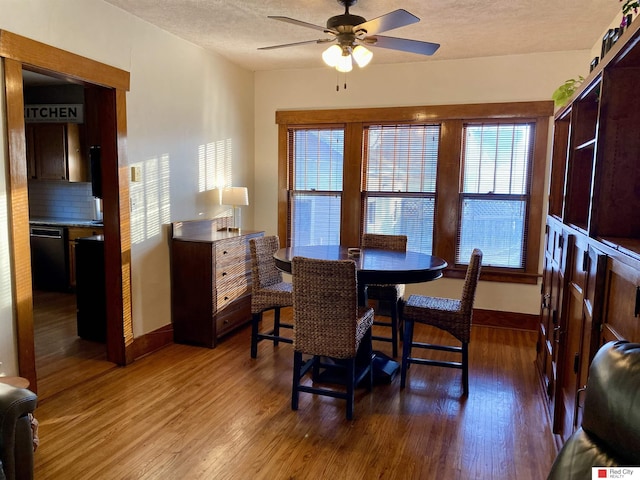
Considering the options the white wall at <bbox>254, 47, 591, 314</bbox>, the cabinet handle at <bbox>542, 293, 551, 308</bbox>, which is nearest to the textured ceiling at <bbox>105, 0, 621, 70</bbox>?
the white wall at <bbox>254, 47, 591, 314</bbox>

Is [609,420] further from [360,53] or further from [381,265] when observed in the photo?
[360,53]

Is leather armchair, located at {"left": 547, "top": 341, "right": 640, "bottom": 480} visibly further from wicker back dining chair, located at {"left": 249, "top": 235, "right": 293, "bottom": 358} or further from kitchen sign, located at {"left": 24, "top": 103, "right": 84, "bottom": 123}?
kitchen sign, located at {"left": 24, "top": 103, "right": 84, "bottom": 123}

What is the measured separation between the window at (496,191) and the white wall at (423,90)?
0.96 feet

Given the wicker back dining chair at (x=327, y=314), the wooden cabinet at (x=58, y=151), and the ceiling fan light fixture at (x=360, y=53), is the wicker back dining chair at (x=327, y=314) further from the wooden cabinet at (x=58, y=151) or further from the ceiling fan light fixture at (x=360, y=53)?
the wooden cabinet at (x=58, y=151)

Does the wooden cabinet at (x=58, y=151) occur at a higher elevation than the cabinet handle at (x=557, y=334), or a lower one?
A: higher

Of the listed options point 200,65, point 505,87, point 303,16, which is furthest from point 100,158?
point 505,87

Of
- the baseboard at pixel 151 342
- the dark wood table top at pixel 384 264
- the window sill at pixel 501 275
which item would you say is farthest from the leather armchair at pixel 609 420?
the window sill at pixel 501 275

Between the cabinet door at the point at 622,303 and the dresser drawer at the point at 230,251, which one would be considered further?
the dresser drawer at the point at 230,251

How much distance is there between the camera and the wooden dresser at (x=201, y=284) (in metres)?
3.74

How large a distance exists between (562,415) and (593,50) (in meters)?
3.21

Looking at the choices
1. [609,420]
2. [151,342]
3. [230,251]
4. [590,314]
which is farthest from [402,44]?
[151,342]

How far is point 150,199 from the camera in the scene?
3.61m

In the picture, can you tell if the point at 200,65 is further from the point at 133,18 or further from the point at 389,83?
the point at 389,83

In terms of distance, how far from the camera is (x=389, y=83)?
4617mm
